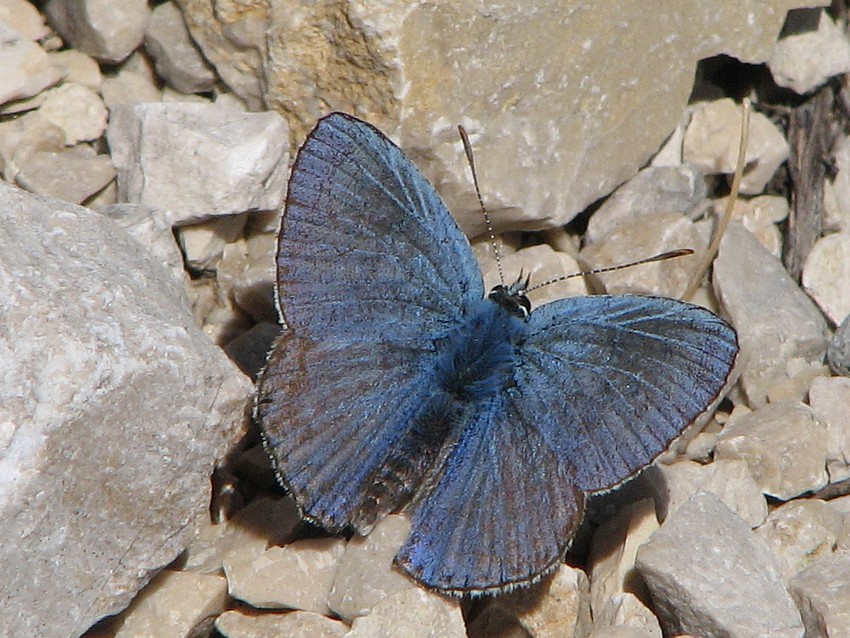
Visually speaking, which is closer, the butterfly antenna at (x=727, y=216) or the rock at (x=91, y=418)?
the rock at (x=91, y=418)

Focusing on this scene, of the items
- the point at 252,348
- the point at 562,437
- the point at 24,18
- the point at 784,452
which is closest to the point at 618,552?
the point at 562,437

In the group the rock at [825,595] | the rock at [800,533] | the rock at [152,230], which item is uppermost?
the rock at [152,230]

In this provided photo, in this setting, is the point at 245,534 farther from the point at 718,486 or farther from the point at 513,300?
the point at 718,486

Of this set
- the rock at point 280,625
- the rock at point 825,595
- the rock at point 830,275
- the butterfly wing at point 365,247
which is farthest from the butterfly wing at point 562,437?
the rock at point 830,275

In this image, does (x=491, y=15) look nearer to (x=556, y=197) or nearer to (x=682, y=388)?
(x=556, y=197)

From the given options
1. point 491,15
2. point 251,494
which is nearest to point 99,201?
point 251,494

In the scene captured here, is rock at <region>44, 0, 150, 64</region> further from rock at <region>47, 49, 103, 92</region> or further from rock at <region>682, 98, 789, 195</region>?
rock at <region>682, 98, 789, 195</region>

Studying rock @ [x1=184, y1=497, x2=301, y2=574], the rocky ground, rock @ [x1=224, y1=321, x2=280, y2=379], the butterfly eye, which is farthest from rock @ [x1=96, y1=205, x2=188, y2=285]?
the butterfly eye

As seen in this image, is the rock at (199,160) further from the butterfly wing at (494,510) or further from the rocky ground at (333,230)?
the butterfly wing at (494,510)
